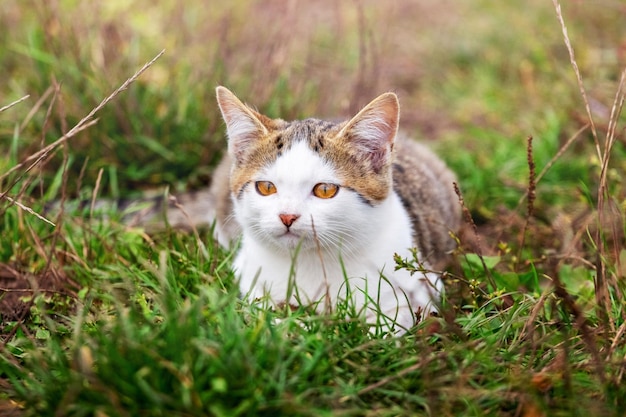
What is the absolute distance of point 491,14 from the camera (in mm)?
7168

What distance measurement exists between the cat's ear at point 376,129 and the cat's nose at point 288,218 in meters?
0.43

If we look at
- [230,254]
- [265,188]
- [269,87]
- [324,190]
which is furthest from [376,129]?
[269,87]

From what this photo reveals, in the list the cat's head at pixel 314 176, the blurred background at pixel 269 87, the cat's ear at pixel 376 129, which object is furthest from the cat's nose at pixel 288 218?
the blurred background at pixel 269 87

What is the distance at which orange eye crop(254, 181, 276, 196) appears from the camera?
9.13 feet

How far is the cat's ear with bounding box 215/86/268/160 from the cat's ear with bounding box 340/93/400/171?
0.39 m

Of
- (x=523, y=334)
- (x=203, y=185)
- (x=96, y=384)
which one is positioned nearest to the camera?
(x=96, y=384)

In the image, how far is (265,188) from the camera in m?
2.80

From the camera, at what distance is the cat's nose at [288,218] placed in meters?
2.65

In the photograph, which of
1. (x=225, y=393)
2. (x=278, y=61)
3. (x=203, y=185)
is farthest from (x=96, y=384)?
(x=278, y=61)

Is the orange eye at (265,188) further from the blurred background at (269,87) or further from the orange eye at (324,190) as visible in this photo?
the blurred background at (269,87)

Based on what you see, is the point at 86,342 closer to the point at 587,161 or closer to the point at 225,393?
the point at 225,393

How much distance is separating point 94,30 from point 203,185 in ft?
4.80

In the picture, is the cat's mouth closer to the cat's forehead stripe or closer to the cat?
the cat

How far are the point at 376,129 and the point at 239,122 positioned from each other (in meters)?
0.60
